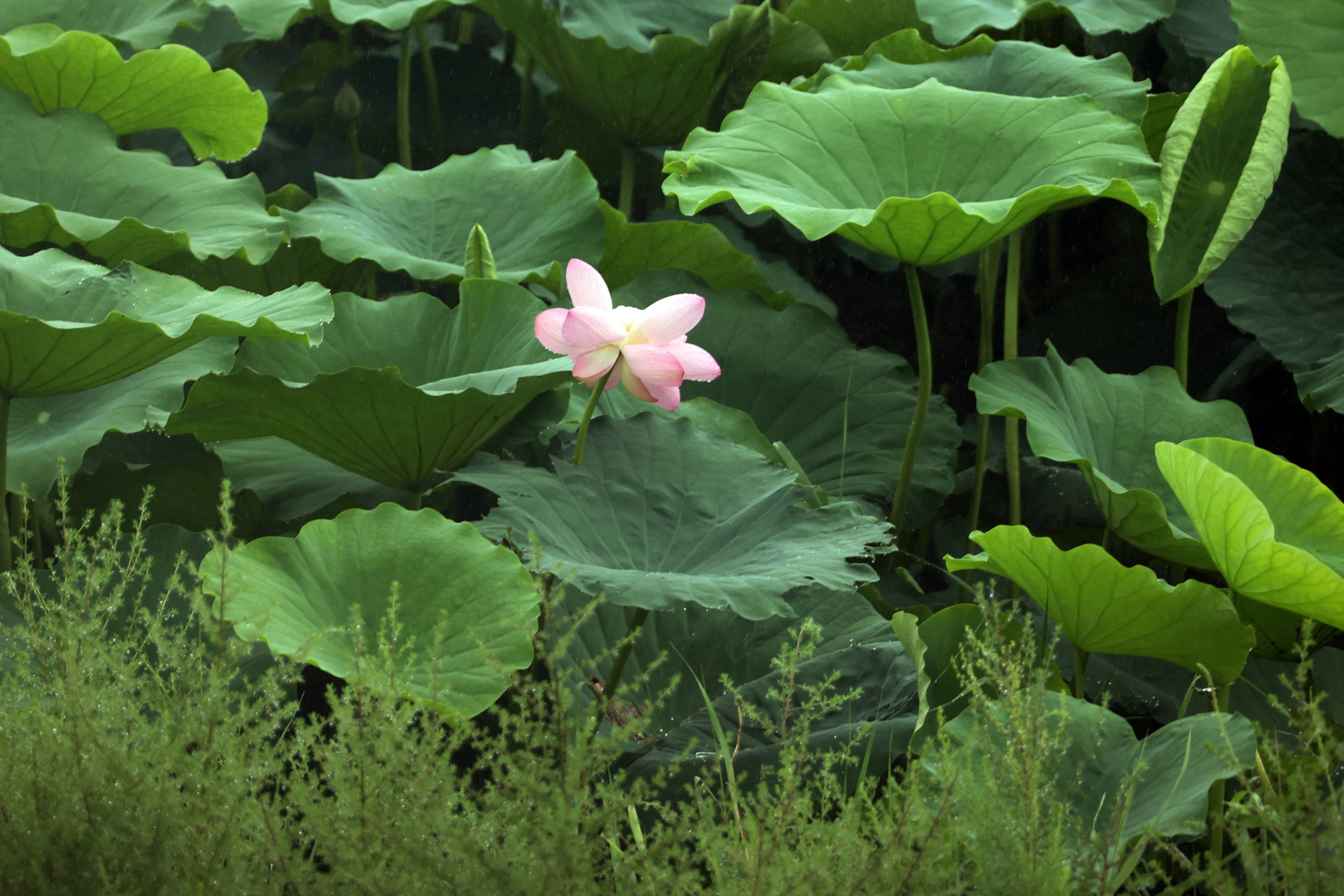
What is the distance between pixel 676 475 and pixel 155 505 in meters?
0.76

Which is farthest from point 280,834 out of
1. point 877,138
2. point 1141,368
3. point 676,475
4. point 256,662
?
point 1141,368

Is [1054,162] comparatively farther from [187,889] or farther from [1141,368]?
[187,889]

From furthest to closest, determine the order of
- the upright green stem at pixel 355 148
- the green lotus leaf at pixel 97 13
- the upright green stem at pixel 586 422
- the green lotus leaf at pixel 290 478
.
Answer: the upright green stem at pixel 355 148
the green lotus leaf at pixel 97 13
the green lotus leaf at pixel 290 478
the upright green stem at pixel 586 422

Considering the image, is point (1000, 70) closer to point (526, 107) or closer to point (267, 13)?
point (526, 107)

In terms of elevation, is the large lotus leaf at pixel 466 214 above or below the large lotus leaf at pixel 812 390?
above

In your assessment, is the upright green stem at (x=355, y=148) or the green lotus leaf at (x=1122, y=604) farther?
the upright green stem at (x=355, y=148)

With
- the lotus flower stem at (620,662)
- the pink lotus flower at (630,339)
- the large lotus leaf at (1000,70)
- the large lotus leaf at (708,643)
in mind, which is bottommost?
the large lotus leaf at (708,643)

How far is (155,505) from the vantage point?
151 centimetres

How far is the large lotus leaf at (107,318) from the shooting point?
1.08 m

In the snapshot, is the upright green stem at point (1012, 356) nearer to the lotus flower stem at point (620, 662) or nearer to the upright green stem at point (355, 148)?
the lotus flower stem at point (620, 662)

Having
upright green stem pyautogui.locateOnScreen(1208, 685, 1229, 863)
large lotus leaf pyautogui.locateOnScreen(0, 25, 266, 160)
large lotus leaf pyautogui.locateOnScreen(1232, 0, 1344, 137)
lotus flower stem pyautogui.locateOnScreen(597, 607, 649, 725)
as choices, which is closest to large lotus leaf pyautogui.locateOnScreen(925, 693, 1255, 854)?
upright green stem pyautogui.locateOnScreen(1208, 685, 1229, 863)

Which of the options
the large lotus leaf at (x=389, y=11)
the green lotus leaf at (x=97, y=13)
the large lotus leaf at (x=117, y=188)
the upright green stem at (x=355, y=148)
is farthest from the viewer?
the upright green stem at (x=355, y=148)

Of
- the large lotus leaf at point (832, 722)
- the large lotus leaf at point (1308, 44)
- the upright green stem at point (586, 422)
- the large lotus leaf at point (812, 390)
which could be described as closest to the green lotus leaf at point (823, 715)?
the large lotus leaf at point (832, 722)

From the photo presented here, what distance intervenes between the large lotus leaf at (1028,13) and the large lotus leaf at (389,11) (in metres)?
0.83
